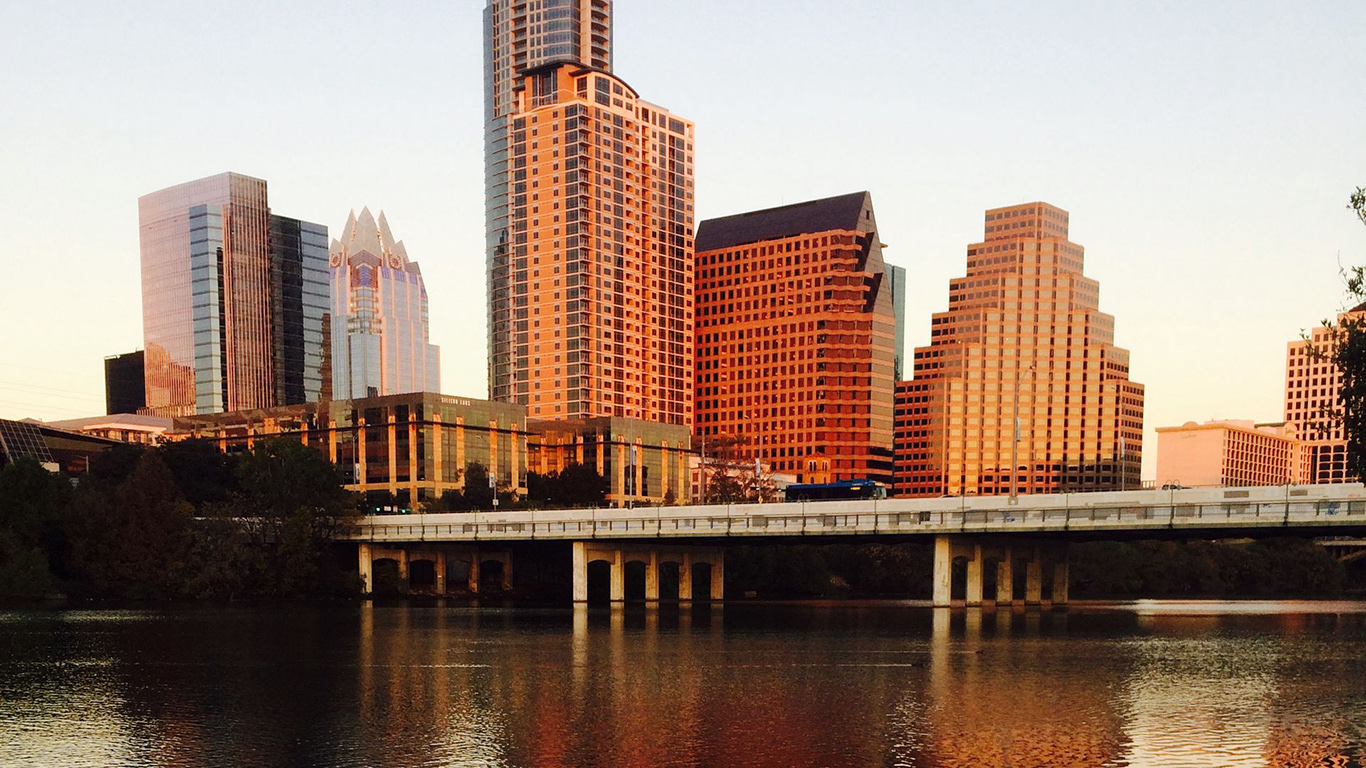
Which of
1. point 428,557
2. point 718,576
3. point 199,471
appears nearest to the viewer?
point 718,576

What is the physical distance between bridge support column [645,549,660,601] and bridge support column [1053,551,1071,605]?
145 feet

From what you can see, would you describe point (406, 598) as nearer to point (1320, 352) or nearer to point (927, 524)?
point (927, 524)

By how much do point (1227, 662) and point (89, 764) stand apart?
51313mm

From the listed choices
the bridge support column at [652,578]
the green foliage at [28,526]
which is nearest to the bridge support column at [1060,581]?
the bridge support column at [652,578]

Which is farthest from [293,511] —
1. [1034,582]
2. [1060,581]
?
[1060,581]

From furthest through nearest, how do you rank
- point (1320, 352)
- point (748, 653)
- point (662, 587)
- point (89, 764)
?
point (662, 587), point (748, 653), point (1320, 352), point (89, 764)

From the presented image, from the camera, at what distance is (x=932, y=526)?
11169 cm

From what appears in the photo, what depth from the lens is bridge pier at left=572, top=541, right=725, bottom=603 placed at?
133 m

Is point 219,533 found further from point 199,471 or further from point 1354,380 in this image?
point 1354,380

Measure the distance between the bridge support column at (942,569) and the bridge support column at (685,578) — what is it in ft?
116

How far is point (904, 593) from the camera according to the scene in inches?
6900

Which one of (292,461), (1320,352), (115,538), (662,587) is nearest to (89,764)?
(1320,352)

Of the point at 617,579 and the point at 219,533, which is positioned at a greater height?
the point at 219,533

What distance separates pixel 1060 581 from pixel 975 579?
2282 cm
